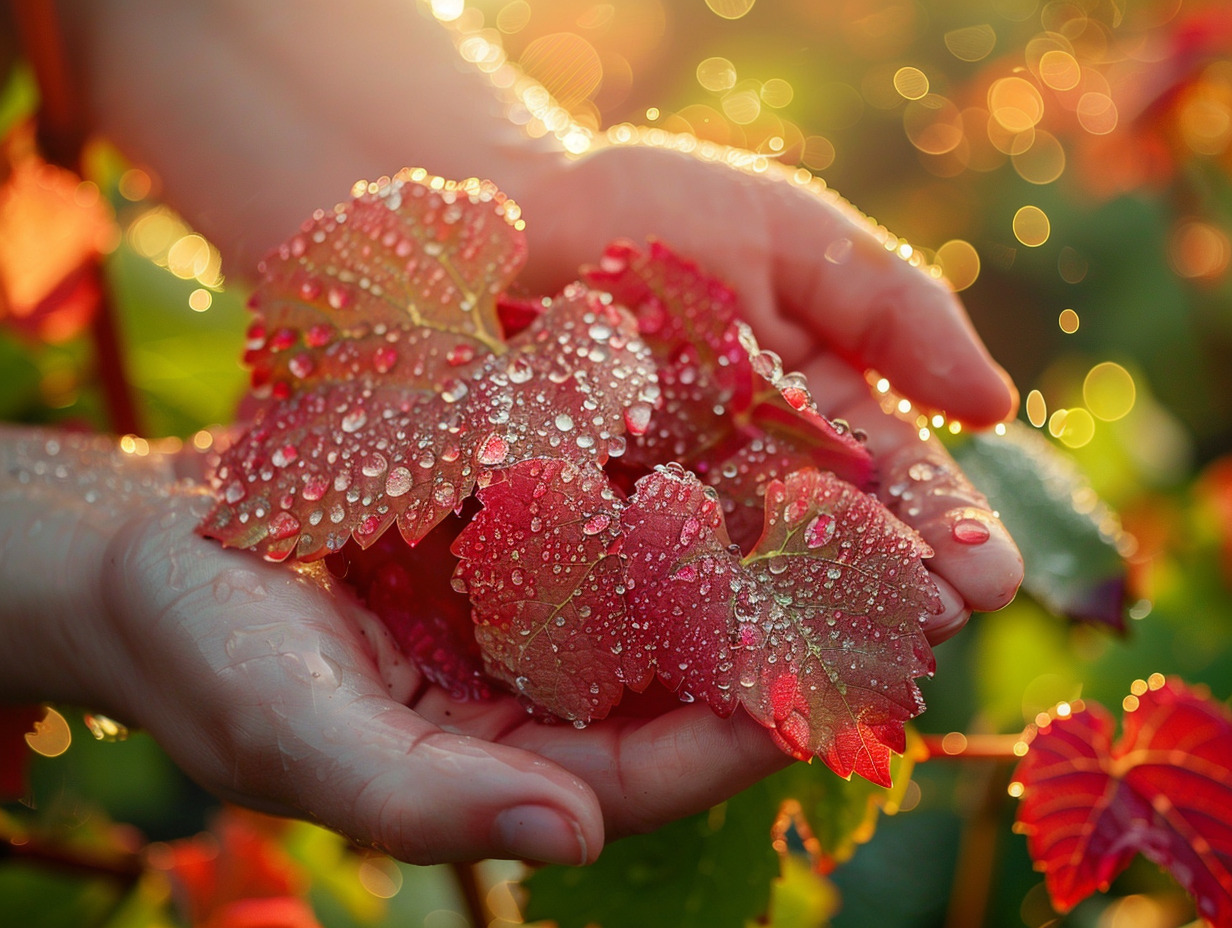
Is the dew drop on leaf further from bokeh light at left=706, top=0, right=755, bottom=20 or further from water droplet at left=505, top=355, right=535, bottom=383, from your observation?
bokeh light at left=706, top=0, right=755, bottom=20

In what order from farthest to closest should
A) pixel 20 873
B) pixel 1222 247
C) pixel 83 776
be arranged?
pixel 1222 247, pixel 83 776, pixel 20 873

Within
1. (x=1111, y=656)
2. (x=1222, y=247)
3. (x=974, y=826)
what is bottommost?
(x=974, y=826)

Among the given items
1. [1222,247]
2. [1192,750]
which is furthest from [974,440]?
[1222,247]

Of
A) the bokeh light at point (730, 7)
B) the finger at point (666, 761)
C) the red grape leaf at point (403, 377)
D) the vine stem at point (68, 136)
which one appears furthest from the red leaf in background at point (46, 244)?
the bokeh light at point (730, 7)

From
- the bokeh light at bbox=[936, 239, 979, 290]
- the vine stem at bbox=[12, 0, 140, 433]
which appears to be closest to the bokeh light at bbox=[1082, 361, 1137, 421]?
the bokeh light at bbox=[936, 239, 979, 290]

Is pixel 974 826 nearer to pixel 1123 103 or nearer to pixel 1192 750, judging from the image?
pixel 1192 750

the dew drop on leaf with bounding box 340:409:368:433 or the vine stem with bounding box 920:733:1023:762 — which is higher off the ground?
the dew drop on leaf with bounding box 340:409:368:433
